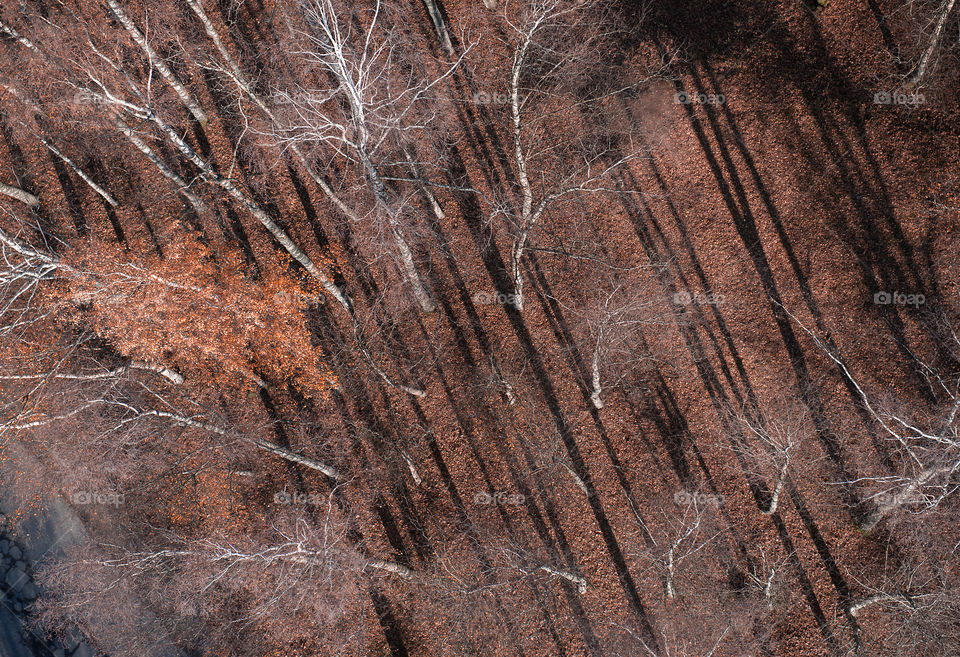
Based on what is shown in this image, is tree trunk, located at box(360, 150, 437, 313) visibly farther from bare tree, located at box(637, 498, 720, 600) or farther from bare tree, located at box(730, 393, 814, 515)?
bare tree, located at box(730, 393, 814, 515)

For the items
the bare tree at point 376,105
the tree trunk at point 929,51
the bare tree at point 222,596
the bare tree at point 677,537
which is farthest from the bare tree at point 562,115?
the bare tree at point 222,596

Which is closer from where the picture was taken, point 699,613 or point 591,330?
point 699,613

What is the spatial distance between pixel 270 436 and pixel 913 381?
21224 mm

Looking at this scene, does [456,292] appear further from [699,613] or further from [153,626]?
[153,626]

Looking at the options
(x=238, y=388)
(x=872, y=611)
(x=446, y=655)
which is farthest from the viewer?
(x=238, y=388)

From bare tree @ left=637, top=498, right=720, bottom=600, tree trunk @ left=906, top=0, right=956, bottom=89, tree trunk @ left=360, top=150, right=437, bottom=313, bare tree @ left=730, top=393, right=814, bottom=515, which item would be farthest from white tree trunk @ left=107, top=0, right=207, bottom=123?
tree trunk @ left=906, top=0, right=956, bottom=89

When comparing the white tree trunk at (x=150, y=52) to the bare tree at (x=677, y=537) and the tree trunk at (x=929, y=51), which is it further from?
the tree trunk at (x=929, y=51)

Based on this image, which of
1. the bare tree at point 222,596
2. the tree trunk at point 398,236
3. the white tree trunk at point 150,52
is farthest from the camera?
the bare tree at point 222,596

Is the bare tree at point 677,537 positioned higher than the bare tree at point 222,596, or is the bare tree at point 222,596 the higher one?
the bare tree at point 222,596

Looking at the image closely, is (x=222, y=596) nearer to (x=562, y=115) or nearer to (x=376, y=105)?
(x=376, y=105)

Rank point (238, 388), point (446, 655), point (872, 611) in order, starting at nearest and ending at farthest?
point (872, 611) < point (446, 655) < point (238, 388)

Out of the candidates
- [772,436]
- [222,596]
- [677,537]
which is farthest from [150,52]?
[772,436]

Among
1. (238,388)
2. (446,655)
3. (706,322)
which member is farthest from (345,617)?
(706,322)

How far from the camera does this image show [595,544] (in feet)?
60.2
